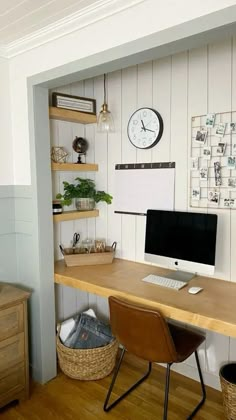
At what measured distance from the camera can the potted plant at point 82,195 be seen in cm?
273

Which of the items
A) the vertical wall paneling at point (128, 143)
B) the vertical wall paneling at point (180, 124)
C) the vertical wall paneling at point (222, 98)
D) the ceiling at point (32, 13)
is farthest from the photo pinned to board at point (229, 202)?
the ceiling at point (32, 13)

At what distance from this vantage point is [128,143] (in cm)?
271

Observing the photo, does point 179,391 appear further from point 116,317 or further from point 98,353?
point 116,317

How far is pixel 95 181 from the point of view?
2971 mm

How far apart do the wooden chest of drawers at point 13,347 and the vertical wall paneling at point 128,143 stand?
35.7 inches

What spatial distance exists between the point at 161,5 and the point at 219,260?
1.52 metres

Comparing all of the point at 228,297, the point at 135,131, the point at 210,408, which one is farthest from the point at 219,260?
the point at 135,131

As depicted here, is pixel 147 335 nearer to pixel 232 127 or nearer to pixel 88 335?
pixel 88 335

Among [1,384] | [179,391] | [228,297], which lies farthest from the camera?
[179,391]

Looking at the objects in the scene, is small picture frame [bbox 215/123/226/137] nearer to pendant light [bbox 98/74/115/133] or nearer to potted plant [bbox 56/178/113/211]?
pendant light [bbox 98/74/115/133]

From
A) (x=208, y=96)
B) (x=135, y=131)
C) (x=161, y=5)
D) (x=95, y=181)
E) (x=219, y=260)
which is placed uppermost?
(x=161, y=5)

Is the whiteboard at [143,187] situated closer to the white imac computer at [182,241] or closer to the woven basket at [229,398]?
the white imac computer at [182,241]

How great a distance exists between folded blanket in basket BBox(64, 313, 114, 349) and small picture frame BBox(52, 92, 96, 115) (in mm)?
1668

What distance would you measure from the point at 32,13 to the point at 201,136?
1.25m
